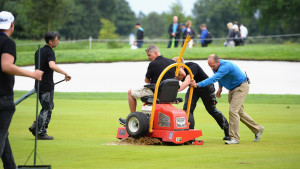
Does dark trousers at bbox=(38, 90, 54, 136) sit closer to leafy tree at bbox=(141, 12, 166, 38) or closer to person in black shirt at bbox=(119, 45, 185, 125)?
person in black shirt at bbox=(119, 45, 185, 125)

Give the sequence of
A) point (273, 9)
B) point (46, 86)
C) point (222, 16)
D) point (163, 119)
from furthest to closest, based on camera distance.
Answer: point (222, 16) → point (273, 9) → point (46, 86) → point (163, 119)

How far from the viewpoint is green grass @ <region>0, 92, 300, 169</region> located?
735 cm

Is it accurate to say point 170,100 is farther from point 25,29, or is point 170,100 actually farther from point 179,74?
point 25,29

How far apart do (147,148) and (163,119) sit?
2.33 feet

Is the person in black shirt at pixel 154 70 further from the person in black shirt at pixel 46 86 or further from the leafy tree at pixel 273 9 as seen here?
the leafy tree at pixel 273 9

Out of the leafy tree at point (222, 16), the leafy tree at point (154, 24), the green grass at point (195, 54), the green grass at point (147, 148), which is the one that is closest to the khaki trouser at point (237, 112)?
the green grass at point (147, 148)

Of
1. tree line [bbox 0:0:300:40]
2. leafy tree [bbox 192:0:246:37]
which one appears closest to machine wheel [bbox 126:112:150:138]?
tree line [bbox 0:0:300:40]

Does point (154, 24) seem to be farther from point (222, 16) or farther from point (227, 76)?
point (227, 76)

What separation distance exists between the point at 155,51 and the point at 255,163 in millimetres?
3349

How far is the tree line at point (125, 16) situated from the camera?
156ft

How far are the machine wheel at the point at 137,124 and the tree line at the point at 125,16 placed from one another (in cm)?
3693

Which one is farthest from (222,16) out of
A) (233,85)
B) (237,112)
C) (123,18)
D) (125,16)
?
(237,112)

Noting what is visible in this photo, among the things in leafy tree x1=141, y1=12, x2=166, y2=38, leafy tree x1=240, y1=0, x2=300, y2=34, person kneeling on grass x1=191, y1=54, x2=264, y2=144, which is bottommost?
leafy tree x1=141, y1=12, x2=166, y2=38

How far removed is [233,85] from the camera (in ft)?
33.4
